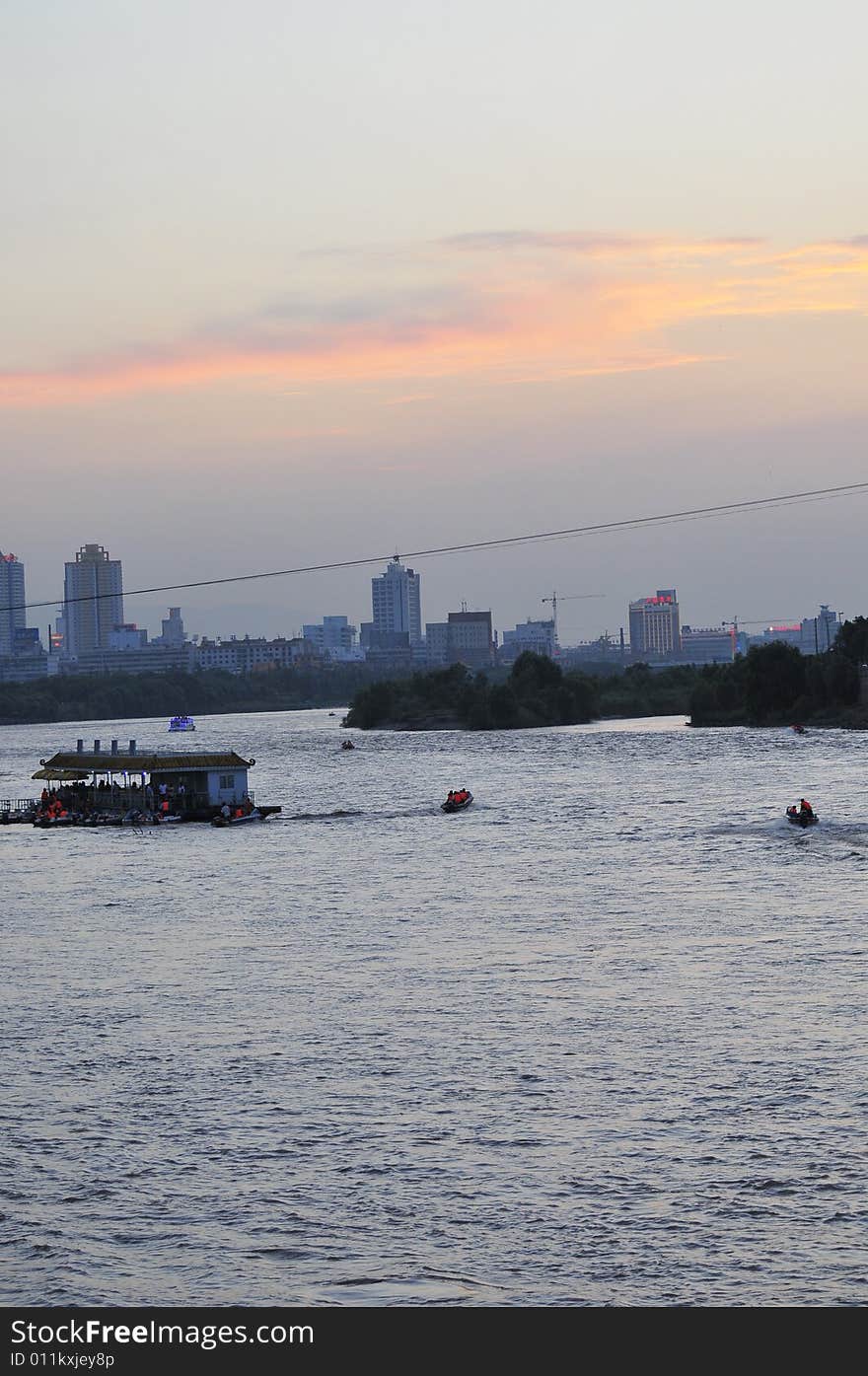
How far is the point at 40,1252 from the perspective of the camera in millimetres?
19469

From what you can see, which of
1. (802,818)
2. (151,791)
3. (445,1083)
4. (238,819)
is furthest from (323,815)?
(445,1083)

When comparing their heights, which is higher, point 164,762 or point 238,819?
point 164,762

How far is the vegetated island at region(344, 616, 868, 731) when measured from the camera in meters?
150

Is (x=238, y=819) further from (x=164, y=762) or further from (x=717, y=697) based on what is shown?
(x=717, y=697)

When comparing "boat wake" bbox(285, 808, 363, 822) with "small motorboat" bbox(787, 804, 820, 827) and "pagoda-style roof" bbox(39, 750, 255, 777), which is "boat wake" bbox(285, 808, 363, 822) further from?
"small motorboat" bbox(787, 804, 820, 827)

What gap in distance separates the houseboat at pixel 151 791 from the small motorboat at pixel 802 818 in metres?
26.6

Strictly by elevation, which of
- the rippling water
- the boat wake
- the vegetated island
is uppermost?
the vegetated island

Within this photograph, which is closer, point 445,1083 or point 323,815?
point 445,1083

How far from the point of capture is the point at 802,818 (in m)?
62.9

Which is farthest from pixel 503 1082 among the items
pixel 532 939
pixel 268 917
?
pixel 268 917

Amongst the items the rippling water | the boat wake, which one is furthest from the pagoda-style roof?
the rippling water

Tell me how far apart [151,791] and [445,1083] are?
55230 millimetres

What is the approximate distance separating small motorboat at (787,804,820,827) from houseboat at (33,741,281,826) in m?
26.6
